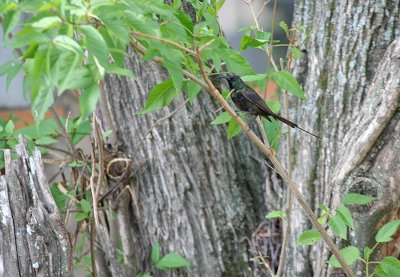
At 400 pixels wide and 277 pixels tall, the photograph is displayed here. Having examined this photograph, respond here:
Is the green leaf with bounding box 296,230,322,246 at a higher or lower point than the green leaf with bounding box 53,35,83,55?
lower

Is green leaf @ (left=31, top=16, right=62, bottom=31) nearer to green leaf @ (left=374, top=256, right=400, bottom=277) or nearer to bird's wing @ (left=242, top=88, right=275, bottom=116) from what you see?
bird's wing @ (left=242, top=88, right=275, bottom=116)

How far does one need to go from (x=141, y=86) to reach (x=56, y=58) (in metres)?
1.75

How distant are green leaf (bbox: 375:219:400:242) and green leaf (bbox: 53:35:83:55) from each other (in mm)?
1354

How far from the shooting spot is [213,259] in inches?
127

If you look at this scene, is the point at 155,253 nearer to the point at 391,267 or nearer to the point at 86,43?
the point at 391,267

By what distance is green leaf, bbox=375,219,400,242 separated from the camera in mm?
2312

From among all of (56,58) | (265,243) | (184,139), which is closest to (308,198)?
(265,243)

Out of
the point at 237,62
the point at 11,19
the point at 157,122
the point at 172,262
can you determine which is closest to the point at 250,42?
the point at 237,62

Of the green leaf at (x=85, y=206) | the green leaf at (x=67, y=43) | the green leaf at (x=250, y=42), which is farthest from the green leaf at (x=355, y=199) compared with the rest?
the green leaf at (x=85, y=206)

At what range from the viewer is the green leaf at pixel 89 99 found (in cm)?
137

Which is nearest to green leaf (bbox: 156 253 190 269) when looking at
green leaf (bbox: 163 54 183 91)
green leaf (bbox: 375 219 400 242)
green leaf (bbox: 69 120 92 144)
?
green leaf (bbox: 69 120 92 144)

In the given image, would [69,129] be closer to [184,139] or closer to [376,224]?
[184,139]

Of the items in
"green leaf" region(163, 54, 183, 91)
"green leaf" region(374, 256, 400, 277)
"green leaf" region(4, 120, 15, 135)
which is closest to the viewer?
"green leaf" region(163, 54, 183, 91)

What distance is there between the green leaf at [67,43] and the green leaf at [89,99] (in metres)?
0.09
